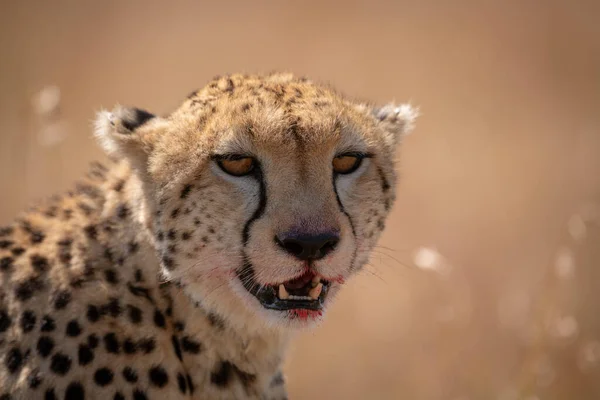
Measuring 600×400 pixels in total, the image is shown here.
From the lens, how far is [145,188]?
2.42m

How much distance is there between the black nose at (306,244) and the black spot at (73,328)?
0.57 meters

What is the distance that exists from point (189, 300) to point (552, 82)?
6.07 m

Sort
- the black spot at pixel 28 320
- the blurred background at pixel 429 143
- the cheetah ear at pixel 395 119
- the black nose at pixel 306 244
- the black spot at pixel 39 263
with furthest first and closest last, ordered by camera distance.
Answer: the blurred background at pixel 429 143, the cheetah ear at pixel 395 119, the black spot at pixel 39 263, the black spot at pixel 28 320, the black nose at pixel 306 244

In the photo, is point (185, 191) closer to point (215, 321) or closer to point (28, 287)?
point (215, 321)

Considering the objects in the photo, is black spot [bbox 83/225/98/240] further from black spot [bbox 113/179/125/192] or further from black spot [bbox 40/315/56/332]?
black spot [bbox 40/315/56/332]

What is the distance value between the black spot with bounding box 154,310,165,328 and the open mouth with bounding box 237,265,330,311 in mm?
245

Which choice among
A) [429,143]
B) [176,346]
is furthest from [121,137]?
[429,143]

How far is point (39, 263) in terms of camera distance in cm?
240

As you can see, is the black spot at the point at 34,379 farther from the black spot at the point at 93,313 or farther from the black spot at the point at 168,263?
the black spot at the point at 168,263

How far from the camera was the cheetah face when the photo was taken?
7.36 ft

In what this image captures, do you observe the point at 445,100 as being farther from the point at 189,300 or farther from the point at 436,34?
the point at 189,300

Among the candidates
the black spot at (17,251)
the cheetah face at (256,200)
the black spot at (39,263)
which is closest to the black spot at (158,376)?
the cheetah face at (256,200)

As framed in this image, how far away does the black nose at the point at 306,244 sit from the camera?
2.17 m

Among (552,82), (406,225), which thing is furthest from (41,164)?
(552,82)
